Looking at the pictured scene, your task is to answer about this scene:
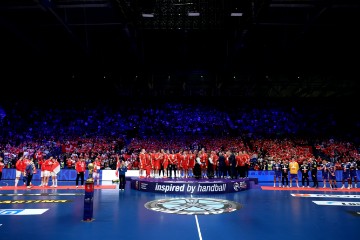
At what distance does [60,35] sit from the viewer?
21141 millimetres

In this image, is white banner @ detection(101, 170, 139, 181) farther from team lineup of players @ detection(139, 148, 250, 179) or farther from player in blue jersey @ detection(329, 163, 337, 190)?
player in blue jersey @ detection(329, 163, 337, 190)

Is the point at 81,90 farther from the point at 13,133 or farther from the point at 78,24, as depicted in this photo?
the point at 78,24

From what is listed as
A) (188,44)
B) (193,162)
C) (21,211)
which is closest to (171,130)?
(188,44)

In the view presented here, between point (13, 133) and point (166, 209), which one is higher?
point (13, 133)

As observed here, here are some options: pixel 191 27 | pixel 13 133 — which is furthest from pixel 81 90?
pixel 191 27

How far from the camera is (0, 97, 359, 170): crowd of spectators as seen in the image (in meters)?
24.2

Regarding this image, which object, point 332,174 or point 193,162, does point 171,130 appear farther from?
point 332,174

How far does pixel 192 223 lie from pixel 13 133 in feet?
83.4

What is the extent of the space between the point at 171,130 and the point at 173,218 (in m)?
20.8

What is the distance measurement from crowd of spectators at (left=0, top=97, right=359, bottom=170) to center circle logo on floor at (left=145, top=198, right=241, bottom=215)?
9.97m

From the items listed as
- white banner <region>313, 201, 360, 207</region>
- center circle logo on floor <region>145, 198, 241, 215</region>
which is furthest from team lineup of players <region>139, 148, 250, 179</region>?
white banner <region>313, 201, 360, 207</region>

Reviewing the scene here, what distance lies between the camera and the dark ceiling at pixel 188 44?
15797 mm

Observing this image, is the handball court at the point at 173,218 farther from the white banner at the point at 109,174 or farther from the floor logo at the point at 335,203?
the white banner at the point at 109,174

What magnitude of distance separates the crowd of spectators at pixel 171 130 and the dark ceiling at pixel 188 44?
3005 millimetres
